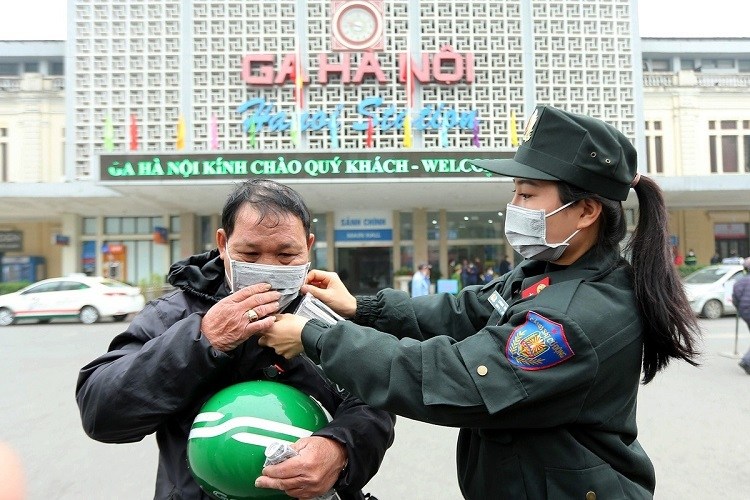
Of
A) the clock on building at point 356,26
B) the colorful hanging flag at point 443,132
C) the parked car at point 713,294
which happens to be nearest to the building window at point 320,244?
the colorful hanging flag at point 443,132

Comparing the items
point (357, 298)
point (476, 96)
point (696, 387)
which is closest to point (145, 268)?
point (476, 96)

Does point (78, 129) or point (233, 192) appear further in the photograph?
point (78, 129)

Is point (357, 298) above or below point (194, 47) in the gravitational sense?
below

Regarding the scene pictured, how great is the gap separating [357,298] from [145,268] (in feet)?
71.9

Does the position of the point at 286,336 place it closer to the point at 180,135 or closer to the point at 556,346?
the point at 556,346

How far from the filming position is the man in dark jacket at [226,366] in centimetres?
131

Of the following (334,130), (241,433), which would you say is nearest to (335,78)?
(334,130)

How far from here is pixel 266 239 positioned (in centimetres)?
149

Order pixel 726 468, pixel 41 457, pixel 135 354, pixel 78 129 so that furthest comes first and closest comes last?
pixel 78 129 → pixel 41 457 → pixel 726 468 → pixel 135 354

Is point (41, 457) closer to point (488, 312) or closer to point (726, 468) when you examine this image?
point (488, 312)

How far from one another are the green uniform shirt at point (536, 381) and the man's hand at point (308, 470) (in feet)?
0.58

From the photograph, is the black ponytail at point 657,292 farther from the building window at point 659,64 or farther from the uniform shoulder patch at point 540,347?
the building window at point 659,64

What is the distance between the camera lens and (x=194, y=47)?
18844 millimetres

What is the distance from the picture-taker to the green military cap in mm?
1425
